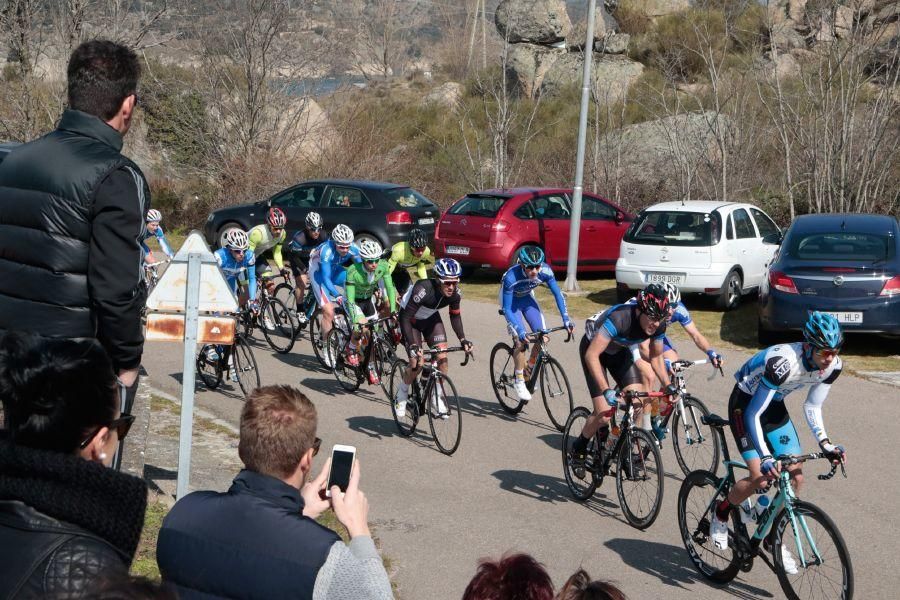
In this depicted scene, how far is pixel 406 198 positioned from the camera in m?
22.0

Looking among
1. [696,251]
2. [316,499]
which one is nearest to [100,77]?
[316,499]

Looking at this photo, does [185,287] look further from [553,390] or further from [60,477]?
[553,390]

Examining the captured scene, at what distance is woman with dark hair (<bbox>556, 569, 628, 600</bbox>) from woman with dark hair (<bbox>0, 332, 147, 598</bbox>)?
0.96 metres

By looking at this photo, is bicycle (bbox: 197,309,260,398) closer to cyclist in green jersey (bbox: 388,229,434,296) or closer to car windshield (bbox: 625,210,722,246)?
cyclist in green jersey (bbox: 388,229,434,296)

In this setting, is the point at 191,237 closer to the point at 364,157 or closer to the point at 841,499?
the point at 841,499

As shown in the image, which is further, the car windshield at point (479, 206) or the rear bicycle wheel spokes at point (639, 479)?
the car windshield at point (479, 206)

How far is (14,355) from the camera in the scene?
2408 millimetres

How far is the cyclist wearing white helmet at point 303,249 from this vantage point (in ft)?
46.3

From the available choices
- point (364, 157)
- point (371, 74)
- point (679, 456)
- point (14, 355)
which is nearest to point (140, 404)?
point (679, 456)

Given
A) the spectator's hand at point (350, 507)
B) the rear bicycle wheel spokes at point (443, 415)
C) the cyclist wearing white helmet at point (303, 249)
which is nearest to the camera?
the spectator's hand at point (350, 507)

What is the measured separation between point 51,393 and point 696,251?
1525cm

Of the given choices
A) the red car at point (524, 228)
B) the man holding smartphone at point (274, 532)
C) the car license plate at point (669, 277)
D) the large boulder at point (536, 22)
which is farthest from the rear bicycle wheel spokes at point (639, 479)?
the large boulder at point (536, 22)

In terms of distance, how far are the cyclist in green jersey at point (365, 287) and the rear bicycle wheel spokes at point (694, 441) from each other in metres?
3.77

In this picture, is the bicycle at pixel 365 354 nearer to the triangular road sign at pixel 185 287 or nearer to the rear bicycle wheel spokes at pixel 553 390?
the rear bicycle wheel spokes at pixel 553 390
